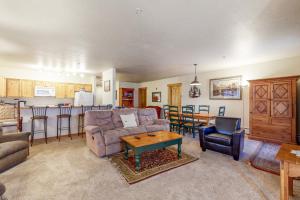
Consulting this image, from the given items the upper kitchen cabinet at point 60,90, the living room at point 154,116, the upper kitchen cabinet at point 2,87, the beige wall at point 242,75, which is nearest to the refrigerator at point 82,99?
the upper kitchen cabinet at point 60,90

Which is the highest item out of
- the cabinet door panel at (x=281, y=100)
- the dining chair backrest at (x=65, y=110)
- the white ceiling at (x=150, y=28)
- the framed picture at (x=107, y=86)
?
the white ceiling at (x=150, y=28)

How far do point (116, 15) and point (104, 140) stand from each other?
2368 mm

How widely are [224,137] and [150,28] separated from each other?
8.84 feet

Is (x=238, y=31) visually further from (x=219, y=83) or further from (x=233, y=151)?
(x=219, y=83)

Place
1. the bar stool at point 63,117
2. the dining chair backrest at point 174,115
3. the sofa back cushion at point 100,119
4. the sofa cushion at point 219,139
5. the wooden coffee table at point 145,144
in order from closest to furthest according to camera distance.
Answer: the wooden coffee table at point 145,144, the sofa cushion at point 219,139, the sofa back cushion at point 100,119, the bar stool at point 63,117, the dining chair backrest at point 174,115

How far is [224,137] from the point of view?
3.17 meters

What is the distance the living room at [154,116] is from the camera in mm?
1923

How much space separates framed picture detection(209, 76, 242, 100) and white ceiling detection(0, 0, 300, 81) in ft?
4.95

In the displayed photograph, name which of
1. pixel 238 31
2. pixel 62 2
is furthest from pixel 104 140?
pixel 238 31

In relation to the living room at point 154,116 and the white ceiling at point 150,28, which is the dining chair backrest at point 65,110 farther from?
the white ceiling at point 150,28

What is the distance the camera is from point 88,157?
10.2 ft

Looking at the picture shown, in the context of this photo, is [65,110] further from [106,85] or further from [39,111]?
[106,85]

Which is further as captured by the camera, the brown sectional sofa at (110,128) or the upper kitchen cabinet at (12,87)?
the upper kitchen cabinet at (12,87)

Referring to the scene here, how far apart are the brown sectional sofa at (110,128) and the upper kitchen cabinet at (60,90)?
3.57m
